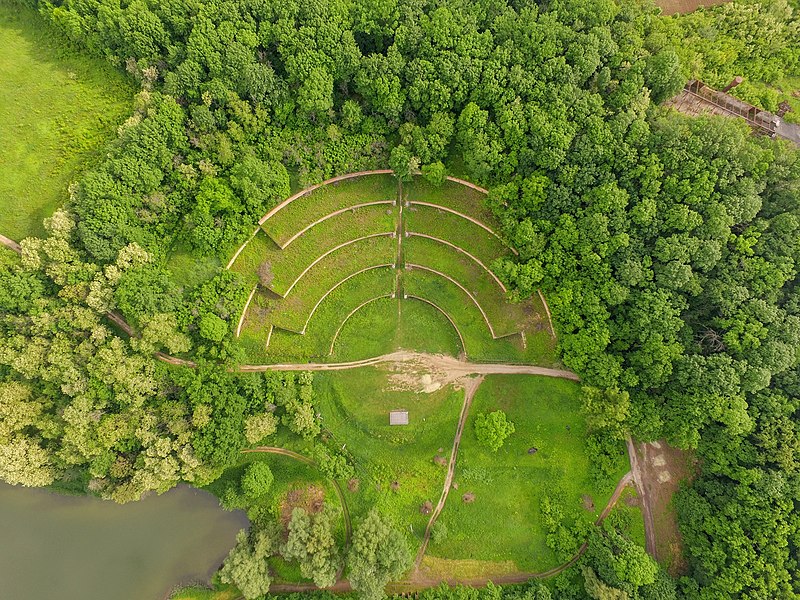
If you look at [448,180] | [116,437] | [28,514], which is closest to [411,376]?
[448,180]

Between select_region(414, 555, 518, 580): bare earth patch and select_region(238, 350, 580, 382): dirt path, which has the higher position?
select_region(238, 350, 580, 382): dirt path

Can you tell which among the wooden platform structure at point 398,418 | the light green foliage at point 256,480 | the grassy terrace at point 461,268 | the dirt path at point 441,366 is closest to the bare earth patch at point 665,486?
the dirt path at point 441,366

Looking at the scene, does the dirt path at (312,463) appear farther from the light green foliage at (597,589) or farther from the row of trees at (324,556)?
the light green foliage at (597,589)

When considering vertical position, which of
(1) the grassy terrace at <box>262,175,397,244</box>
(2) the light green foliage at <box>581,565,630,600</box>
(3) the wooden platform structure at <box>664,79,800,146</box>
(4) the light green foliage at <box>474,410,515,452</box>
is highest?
(3) the wooden platform structure at <box>664,79,800,146</box>

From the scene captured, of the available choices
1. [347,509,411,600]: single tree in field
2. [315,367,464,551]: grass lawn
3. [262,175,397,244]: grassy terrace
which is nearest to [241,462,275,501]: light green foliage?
[315,367,464,551]: grass lawn

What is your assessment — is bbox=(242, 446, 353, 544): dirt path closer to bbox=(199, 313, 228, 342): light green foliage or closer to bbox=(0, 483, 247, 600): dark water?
bbox=(0, 483, 247, 600): dark water

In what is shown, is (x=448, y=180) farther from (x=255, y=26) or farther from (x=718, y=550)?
(x=718, y=550)
